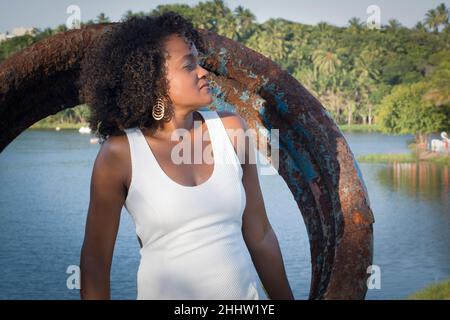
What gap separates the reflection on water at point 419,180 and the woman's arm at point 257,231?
36388 millimetres

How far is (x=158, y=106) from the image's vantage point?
2.42m

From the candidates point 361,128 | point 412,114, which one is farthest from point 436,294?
point 361,128

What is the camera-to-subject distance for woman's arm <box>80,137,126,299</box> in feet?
7.63

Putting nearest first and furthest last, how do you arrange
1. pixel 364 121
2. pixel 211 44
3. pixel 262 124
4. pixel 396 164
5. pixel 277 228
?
1. pixel 211 44
2. pixel 262 124
3. pixel 277 228
4. pixel 396 164
5. pixel 364 121

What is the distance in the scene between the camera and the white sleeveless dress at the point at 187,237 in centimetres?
229

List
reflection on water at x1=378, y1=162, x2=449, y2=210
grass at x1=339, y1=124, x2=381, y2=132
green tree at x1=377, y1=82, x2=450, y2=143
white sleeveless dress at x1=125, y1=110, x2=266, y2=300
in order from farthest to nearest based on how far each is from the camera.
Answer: grass at x1=339, y1=124, x2=381, y2=132
green tree at x1=377, y1=82, x2=450, y2=143
reflection on water at x1=378, y1=162, x2=449, y2=210
white sleeveless dress at x1=125, y1=110, x2=266, y2=300

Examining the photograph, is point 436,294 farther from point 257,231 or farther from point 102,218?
point 102,218

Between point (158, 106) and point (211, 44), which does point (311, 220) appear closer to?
point (211, 44)

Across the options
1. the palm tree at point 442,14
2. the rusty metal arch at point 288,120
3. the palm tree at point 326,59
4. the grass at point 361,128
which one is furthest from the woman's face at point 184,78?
the palm tree at point 442,14

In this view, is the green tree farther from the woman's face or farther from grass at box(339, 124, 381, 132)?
the woman's face

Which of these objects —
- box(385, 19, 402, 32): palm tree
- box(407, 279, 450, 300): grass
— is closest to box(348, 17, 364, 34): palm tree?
box(385, 19, 402, 32): palm tree

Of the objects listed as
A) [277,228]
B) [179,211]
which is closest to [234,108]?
[179,211]

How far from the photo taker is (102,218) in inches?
92.1

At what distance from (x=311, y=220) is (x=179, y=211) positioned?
1003mm
